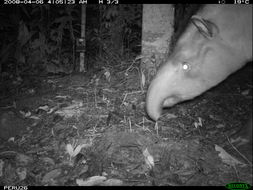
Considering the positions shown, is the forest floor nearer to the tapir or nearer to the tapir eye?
the tapir

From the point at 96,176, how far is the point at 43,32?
13.0 ft

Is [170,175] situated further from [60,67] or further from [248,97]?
[60,67]

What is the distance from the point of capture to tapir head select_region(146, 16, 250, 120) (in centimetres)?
278

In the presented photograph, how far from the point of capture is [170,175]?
251cm

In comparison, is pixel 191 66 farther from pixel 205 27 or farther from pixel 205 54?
pixel 205 27

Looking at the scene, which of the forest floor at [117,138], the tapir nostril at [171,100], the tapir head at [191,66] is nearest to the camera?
the forest floor at [117,138]

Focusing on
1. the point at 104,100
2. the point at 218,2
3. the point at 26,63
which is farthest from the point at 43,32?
the point at 218,2

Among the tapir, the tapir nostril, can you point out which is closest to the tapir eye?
the tapir

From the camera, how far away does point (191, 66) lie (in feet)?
9.42

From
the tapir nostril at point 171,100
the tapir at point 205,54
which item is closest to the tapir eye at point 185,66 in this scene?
the tapir at point 205,54

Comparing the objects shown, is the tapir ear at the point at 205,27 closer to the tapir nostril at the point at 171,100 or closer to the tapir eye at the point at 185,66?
the tapir eye at the point at 185,66

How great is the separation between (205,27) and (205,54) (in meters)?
0.30

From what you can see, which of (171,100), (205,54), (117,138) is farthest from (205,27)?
(117,138)

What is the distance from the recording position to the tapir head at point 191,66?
2781 mm
